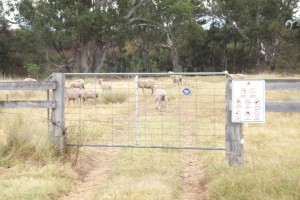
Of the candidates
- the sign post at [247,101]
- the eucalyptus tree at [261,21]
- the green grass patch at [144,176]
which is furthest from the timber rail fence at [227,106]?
the eucalyptus tree at [261,21]

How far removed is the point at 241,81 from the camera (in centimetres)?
695

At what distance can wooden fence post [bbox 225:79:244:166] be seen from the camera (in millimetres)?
7223

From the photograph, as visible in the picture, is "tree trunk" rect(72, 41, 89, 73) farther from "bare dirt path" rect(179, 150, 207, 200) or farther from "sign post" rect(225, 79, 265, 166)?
"sign post" rect(225, 79, 265, 166)

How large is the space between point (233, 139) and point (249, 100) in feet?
2.39

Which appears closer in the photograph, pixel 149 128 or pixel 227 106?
pixel 227 106

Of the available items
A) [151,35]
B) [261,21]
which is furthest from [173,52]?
[261,21]

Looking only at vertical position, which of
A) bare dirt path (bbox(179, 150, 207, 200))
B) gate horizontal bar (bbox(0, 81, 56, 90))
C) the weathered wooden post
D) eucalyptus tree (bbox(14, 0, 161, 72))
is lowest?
bare dirt path (bbox(179, 150, 207, 200))

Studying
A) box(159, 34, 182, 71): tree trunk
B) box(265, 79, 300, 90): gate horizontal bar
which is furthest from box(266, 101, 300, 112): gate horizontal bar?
box(159, 34, 182, 71): tree trunk

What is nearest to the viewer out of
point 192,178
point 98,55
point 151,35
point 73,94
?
point 192,178

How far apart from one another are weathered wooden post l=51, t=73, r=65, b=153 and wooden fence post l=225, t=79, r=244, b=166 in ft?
9.60

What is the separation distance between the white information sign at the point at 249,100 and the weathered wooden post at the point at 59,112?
3082 mm

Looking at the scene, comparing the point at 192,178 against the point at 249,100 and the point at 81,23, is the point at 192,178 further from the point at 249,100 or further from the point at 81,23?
the point at 81,23

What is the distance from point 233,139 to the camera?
7281 millimetres

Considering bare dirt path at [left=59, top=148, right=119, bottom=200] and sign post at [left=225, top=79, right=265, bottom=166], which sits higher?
sign post at [left=225, top=79, right=265, bottom=166]
